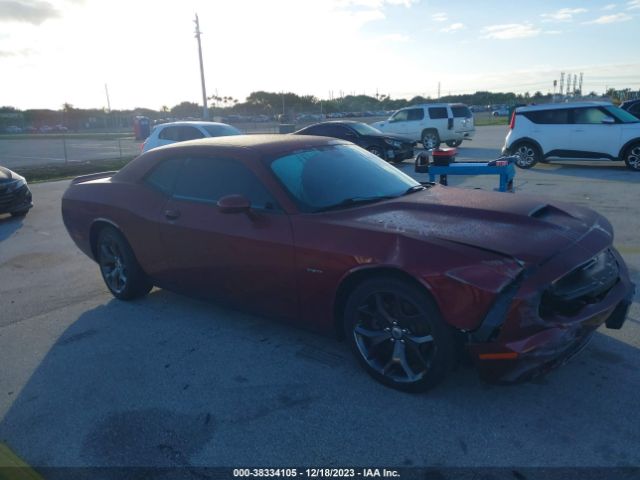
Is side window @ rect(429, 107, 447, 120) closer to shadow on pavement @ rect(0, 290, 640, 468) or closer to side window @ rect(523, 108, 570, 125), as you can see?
side window @ rect(523, 108, 570, 125)

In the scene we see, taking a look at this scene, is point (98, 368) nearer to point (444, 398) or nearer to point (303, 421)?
point (303, 421)

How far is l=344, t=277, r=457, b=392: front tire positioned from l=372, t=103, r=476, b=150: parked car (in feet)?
57.2

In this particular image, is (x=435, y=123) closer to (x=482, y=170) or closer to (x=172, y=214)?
(x=482, y=170)

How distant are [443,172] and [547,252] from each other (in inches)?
105

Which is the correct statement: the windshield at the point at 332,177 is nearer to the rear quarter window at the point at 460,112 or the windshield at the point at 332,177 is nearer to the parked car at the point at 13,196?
the parked car at the point at 13,196

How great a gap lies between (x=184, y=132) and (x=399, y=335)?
1096 centimetres

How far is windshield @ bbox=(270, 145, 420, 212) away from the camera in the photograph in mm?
3811

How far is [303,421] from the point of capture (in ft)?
9.97

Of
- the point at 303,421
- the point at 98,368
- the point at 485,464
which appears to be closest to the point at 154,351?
the point at 98,368

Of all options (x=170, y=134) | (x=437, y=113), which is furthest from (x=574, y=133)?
(x=170, y=134)

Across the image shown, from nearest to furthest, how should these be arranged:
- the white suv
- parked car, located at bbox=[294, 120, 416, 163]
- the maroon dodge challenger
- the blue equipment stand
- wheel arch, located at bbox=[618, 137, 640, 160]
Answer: the maroon dodge challenger < the blue equipment stand < wheel arch, located at bbox=[618, 137, 640, 160] < the white suv < parked car, located at bbox=[294, 120, 416, 163]

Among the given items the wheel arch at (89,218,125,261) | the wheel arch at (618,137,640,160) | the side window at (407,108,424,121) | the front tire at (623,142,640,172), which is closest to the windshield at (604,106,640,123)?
the wheel arch at (618,137,640,160)

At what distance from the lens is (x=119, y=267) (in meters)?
5.08

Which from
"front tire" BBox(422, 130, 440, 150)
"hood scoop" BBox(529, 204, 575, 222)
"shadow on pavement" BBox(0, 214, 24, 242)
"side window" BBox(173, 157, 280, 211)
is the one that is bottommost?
"shadow on pavement" BBox(0, 214, 24, 242)
